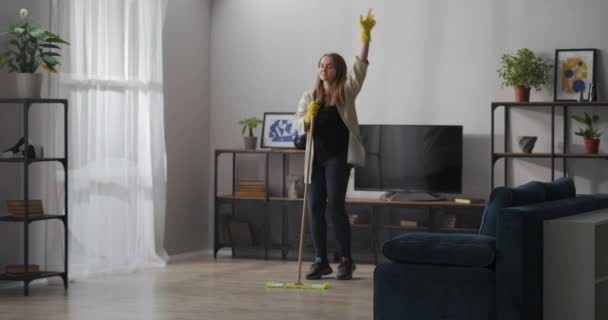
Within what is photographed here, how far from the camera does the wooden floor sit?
499 centimetres

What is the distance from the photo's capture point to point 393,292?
4.19m

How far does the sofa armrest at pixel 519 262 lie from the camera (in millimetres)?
3893

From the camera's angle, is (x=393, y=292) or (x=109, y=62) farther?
(x=109, y=62)

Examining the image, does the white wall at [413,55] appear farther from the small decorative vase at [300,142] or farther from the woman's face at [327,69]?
the woman's face at [327,69]

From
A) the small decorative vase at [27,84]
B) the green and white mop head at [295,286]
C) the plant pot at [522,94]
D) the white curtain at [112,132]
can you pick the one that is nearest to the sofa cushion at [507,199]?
the green and white mop head at [295,286]

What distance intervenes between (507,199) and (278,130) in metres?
4.11

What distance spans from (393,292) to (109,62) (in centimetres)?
347

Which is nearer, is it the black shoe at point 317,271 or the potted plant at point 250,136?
the black shoe at point 317,271

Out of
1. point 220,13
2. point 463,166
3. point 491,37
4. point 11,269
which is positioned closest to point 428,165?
point 463,166

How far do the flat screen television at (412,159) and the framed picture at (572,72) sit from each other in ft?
2.69

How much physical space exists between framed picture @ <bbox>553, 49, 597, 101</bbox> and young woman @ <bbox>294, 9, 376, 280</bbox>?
1730 mm

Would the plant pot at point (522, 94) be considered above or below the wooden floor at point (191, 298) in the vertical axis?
above

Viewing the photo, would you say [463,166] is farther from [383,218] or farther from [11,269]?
[11,269]

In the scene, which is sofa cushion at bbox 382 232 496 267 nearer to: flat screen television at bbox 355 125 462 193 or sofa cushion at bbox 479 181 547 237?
sofa cushion at bbox 479 181 547 237
